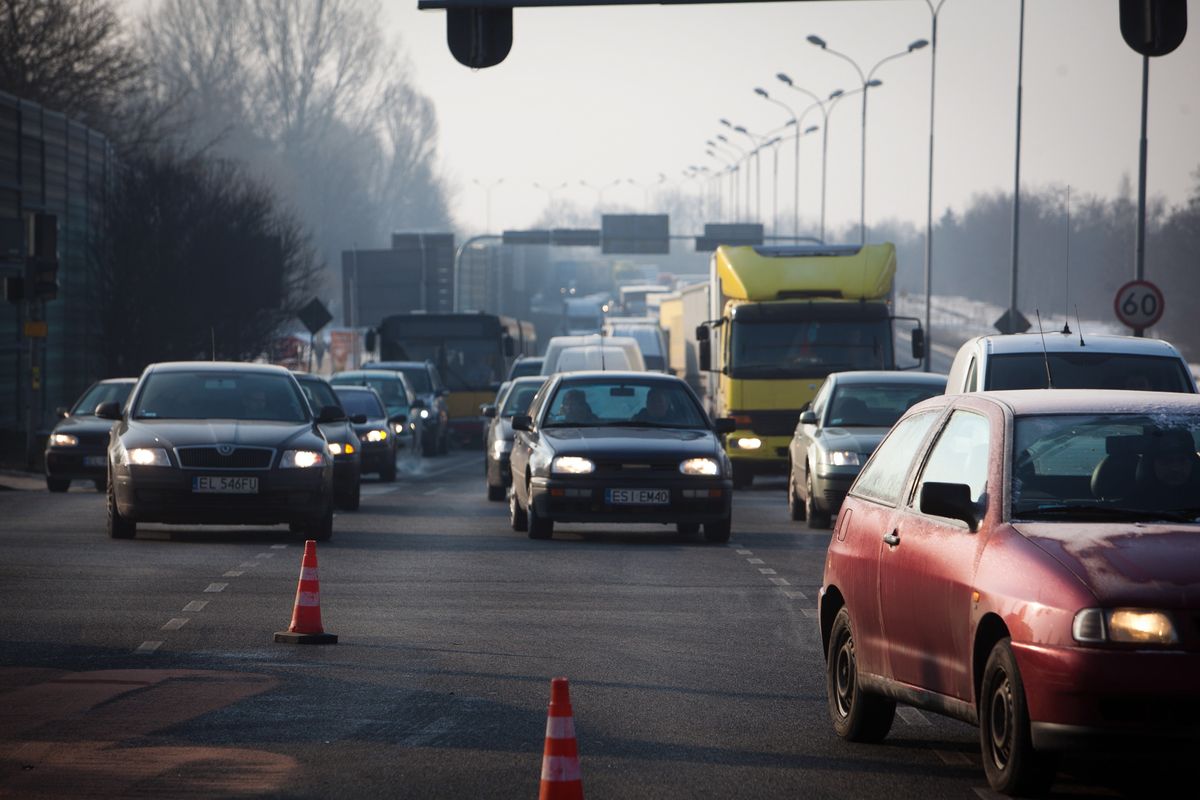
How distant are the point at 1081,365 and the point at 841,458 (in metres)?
→ 5.07

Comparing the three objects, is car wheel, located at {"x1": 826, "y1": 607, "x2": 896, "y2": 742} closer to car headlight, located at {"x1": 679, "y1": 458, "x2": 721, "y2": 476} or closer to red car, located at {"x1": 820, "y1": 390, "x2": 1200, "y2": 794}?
red car, located at {"x1": 820, "y1": 390, "x2": 1200, "y2": 794}

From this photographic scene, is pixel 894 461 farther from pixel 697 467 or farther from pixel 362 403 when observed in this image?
pixel 362 403

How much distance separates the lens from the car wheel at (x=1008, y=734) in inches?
286

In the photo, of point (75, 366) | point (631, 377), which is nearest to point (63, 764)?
point (631, 377)

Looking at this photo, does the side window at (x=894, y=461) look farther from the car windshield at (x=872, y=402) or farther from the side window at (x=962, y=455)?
the car windshield at (x=872, y=402)

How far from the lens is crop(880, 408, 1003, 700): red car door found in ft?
25.8

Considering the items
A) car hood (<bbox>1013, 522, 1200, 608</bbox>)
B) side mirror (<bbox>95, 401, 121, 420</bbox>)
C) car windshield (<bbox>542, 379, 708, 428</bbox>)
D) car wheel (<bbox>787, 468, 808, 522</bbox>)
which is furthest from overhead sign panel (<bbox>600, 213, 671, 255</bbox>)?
car hood (<bbox>1013, 522, 1200, 608</bbox>)

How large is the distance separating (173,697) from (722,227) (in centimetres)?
9894

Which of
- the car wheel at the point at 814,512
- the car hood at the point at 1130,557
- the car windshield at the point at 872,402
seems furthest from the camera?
the car windshield at the point at 872,402

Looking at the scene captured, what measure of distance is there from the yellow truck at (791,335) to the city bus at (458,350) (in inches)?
875

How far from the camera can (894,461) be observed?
9141mm

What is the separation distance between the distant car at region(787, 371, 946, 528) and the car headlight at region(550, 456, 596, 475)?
10.6ft

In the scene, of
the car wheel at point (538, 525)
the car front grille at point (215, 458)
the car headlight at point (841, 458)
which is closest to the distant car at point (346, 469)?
the car wheel at point (538, 525)

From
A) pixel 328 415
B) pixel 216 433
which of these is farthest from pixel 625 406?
pixel 216 433
